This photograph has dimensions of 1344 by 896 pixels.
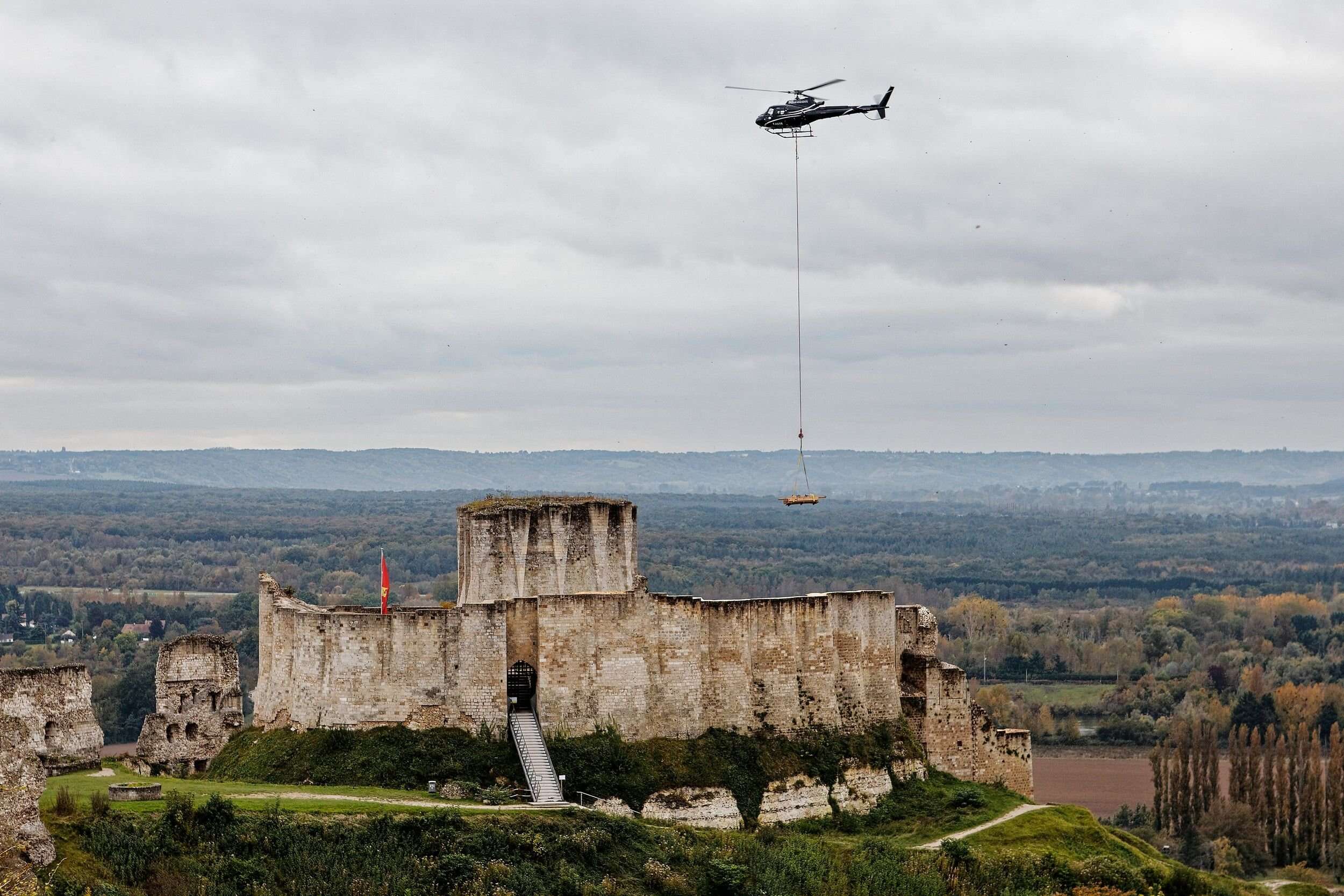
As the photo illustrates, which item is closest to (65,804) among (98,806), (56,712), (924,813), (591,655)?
(98,806)

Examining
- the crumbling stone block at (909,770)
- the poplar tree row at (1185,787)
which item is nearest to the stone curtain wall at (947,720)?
the crumbling stone block at (909,770)

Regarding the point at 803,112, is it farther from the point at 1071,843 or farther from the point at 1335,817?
the point at 1335,817

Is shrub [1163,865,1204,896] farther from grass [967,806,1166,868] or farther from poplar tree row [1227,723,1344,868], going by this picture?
poplar tree row [1227,723,1344,868]

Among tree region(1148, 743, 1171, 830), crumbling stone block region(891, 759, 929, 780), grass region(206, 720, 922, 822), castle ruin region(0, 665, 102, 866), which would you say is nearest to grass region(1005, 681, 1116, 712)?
tree region(1148, 743, 1171, 830)

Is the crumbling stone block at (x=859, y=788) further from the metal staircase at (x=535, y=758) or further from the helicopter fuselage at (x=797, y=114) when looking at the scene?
the helicopter fuselage at (x=797, y=114)

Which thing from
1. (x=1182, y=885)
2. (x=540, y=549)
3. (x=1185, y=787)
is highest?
(x=540, y=549)

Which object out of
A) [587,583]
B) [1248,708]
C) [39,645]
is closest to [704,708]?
[587,583]
